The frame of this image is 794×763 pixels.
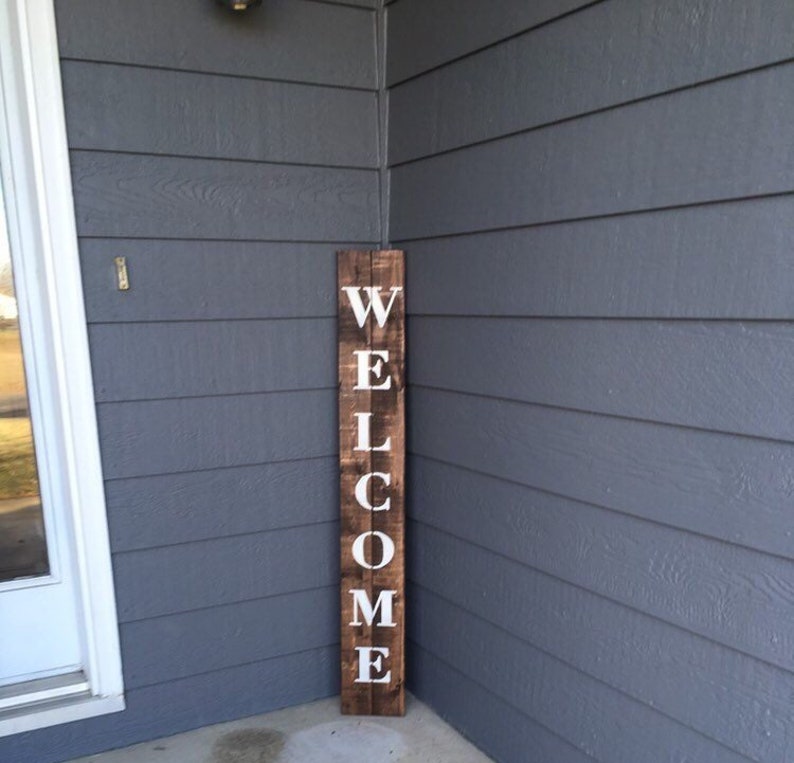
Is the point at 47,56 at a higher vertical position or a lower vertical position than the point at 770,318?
higher

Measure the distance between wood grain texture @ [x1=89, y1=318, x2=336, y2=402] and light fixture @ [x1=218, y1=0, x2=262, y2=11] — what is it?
742mm

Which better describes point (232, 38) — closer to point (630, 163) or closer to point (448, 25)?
point (448, 25)

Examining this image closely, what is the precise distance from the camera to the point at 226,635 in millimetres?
1834

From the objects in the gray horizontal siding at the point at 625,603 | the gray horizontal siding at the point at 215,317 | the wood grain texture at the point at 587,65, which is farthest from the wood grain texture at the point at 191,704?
the wood grain texture at the point at 587,65

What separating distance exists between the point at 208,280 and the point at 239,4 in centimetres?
64

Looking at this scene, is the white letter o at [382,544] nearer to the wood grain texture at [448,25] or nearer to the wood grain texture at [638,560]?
the wood grain texture at [638,560]

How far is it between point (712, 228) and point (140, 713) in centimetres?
178

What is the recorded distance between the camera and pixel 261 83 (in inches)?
66.1

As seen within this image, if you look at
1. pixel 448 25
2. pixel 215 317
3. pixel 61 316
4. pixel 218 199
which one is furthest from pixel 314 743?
pixel 448 25

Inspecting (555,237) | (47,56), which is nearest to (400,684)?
(555,237)

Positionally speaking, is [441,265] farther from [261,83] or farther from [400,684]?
[400,684]

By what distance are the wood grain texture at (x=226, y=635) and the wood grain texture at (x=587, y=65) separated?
1.30 metres

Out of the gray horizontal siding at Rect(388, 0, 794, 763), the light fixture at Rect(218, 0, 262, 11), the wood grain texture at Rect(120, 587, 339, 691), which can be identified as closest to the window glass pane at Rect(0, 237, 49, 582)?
the wood grain texture at Rect(120, 587, 339, 691)

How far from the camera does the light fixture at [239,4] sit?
1536mm
